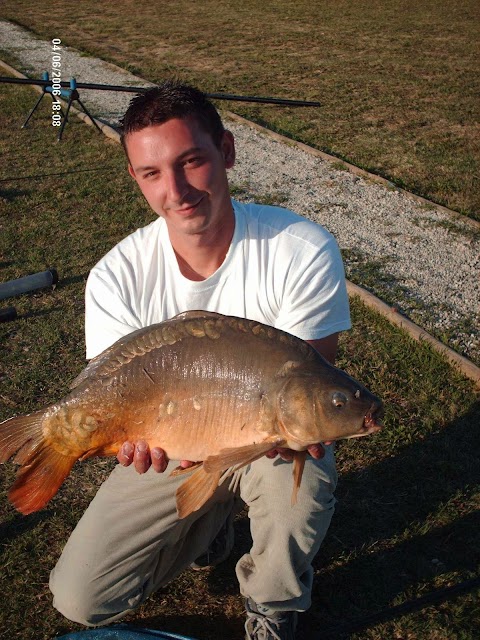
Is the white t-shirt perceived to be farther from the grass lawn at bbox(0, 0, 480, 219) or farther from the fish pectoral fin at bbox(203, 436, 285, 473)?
the grass lawn at bbox(0, 0, 480, 219)

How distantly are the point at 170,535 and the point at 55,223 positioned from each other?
449 cm

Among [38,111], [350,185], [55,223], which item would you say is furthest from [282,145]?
[38,111]

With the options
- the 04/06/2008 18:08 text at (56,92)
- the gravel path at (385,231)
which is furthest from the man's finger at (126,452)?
the 04/06/2008 18:08 text at (56,92)

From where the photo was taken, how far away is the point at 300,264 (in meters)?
2.65

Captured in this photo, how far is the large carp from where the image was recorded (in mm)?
2074

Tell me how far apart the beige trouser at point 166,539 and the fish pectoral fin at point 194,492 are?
439mm

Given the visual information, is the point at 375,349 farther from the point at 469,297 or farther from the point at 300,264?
the point at 300,264

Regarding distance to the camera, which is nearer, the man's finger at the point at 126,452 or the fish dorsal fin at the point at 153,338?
the fish dorsal fin at the point at 153,338

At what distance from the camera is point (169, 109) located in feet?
8.54

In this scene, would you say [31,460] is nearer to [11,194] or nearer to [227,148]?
[227,148]

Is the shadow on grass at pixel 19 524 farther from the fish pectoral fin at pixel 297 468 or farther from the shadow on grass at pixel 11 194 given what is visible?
the shadow on grass at pixel 11 194

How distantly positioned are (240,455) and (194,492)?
0.24m

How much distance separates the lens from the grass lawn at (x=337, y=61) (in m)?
8.21

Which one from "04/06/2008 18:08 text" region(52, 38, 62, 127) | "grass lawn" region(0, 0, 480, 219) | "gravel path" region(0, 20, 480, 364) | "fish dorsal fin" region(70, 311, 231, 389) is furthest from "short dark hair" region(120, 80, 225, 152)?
"04/06/2008 18:08 text" region(52, 38, 62, 127)
